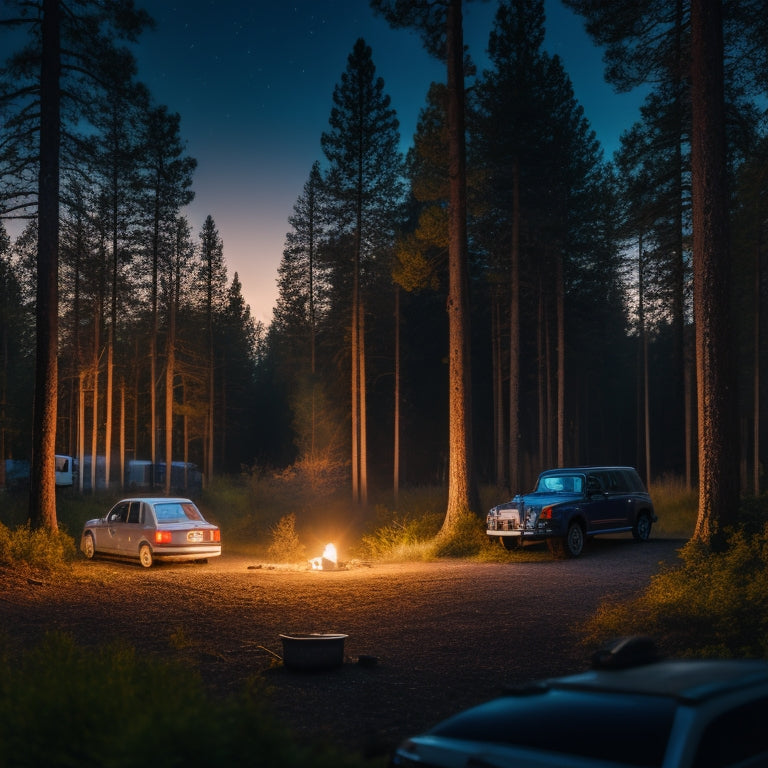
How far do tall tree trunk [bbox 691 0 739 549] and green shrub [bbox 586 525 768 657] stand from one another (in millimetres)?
2545

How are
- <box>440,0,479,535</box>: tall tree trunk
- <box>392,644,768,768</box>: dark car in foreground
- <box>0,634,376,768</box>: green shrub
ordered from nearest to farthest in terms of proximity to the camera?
<box>392,644,768,768</box>: dark car in foreground < <box>0,634,376,768</box>: green shrub < <box>440,0,479,535</box>: tall tree trunk

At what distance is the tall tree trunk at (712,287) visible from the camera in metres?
14.7

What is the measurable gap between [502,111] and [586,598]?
83.4 ft

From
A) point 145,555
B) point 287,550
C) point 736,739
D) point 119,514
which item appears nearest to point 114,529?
point 119,514

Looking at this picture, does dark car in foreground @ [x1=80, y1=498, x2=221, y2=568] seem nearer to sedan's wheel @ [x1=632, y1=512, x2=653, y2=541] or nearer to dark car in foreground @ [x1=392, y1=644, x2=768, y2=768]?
sedan's wheel @ [x1=632, y1=512, x2=653, y2=541]

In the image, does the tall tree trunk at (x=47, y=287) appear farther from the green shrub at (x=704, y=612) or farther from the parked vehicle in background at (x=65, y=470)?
the parked vehicle in background at (x=65, y=470)

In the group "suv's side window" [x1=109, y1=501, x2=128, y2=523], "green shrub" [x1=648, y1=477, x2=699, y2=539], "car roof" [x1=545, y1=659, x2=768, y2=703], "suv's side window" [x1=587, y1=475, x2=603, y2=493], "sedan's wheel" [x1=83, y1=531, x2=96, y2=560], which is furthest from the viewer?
"green shrub" [x1=648, y1=477, x2=699, y2=539]

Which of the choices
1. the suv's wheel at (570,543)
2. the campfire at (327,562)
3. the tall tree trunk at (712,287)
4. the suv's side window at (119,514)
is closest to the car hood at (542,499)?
the suv's wheel at (570,543)

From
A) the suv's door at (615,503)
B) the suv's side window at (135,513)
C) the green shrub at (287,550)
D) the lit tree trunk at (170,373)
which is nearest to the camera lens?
the suv's door at (615,503)

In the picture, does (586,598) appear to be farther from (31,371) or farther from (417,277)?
(31,371)

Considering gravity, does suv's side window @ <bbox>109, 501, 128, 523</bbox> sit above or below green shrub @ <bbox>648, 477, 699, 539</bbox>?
above

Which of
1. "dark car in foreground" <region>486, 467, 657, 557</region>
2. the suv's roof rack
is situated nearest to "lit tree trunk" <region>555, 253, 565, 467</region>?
"dark car in foreground" <region>486, 467, 657, 557</region>

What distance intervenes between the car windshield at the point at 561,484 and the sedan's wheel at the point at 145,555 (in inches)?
366

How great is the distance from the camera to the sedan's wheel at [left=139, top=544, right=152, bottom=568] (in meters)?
20.1
